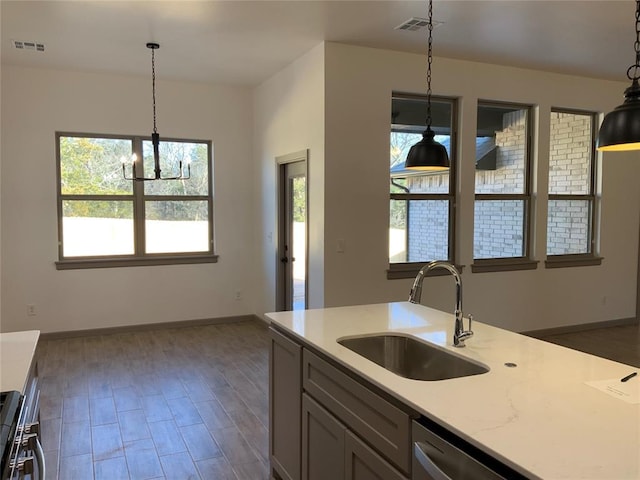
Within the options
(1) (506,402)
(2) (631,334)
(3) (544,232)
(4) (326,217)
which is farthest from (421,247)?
(1) (506,402)

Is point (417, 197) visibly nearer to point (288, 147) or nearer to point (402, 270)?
point (402, 270)

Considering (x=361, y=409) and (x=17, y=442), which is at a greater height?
(x=17, y=442)

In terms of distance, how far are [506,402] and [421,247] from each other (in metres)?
3.67

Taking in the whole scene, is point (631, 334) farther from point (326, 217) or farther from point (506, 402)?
point (506, 402)

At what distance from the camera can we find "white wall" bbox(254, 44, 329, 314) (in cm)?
466

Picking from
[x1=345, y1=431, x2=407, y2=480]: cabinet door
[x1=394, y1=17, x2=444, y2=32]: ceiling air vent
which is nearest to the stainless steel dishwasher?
[x1=345, y1=431, x2=407, y2=480]: cabinet door

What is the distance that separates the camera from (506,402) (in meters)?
1.58

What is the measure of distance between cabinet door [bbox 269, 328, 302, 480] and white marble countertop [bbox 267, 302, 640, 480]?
0.64ft

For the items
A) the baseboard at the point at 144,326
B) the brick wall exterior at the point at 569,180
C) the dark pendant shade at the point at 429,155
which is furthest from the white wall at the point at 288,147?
the brick wall exterior at the point at 569,180

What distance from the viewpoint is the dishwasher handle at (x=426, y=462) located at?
1.37 meters

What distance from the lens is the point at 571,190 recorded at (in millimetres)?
6004

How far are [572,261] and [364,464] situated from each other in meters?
4.96

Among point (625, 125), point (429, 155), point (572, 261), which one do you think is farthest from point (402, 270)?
point (625, 125)

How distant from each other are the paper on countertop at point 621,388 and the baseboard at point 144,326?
16.3 ft
